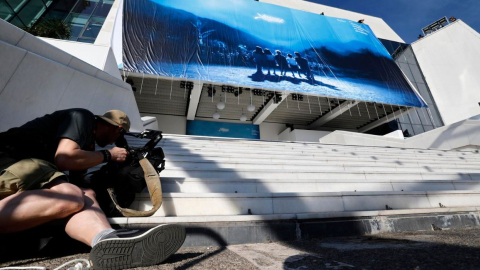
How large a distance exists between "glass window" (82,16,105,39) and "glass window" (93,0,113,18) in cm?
53

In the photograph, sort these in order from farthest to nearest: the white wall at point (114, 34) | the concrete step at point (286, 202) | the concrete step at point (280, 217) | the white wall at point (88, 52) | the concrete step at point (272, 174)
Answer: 1. the white wall at point (114, 34)
2. the white wall at point (88, 52)
3. the concrete step at point (272, 174)
4. the concrete step at point (286, 202)
5. the concrete step at point (280, 217)

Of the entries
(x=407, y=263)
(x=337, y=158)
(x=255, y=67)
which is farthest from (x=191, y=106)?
(x=407, y=263)

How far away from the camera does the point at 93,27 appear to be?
10.6m

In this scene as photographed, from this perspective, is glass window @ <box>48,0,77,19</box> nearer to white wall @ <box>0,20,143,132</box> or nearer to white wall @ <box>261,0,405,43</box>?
white wall @ <box>0,20,143,132</box>

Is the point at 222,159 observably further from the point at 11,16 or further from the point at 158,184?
the point at 11,16

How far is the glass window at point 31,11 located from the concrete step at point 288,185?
430 inches

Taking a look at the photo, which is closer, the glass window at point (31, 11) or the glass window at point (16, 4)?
the glass window at point (16, 4)

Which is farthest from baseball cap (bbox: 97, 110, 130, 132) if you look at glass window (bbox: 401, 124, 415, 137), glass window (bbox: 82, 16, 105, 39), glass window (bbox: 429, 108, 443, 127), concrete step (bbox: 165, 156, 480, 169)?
glass window (bbox: 429, 108, 443, 127)

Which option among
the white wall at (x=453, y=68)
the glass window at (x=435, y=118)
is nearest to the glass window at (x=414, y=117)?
the glass window at (x=435, y=118)

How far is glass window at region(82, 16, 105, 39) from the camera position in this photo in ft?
33.3

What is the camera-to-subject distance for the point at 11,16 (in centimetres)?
753

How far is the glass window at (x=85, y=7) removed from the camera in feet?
36.8

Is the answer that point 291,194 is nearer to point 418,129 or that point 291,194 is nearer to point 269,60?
point 269,60

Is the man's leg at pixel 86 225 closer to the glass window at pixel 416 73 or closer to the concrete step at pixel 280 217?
the concrete step at pixel 280 217
